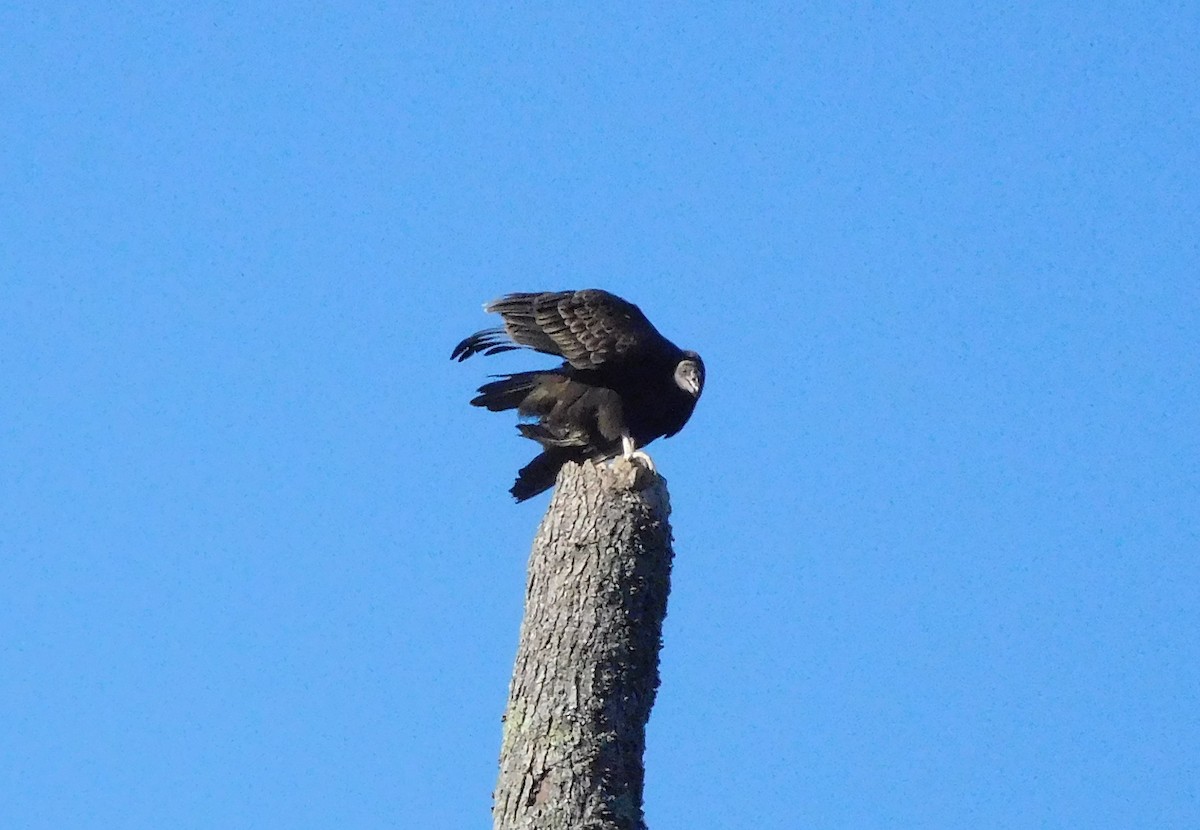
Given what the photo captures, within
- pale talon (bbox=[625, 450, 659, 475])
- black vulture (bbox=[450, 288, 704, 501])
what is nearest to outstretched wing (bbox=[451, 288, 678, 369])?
black vulture (bbox=[450, 288, 704, 501])

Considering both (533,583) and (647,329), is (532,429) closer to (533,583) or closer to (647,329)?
(647,329)

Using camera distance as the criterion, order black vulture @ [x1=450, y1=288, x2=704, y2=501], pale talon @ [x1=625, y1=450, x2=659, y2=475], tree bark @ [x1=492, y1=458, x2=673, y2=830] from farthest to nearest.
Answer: black vulture @ [x1=450, y1=288, x2=704, y2=501], pale talon @ [x1=625, y1=450, x2=659, y2=475], tree bark @ [x1=492, y1=458, x2=673, y2=830]

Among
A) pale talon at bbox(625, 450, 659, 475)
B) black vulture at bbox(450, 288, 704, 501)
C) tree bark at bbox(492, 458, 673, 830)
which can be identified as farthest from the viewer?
black vulture at bbox(450, 288, 704, 501)

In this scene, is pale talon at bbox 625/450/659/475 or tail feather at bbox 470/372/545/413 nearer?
pale talon at bbox 625/450/659/475

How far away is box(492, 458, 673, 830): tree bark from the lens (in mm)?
4090

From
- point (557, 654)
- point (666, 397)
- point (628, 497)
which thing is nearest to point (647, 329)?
point (666, 397)

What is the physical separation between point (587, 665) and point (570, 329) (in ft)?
8.86

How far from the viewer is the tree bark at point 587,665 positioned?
13.4ft

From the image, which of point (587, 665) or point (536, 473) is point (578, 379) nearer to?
point (536, 473)

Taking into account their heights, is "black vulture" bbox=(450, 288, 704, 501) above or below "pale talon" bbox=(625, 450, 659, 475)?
above

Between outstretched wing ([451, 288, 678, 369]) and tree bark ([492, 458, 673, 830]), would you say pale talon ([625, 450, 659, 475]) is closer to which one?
tree bark ([492, 458, 673, 830])

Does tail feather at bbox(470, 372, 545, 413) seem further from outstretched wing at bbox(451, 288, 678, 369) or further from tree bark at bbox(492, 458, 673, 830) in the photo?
tree bark at bbox(492, 458, 673, 830)

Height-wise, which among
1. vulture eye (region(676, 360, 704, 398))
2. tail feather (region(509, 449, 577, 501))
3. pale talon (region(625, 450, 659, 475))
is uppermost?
vulture eye (region(676, 360, 704, 398))

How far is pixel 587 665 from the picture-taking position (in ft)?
13.8
